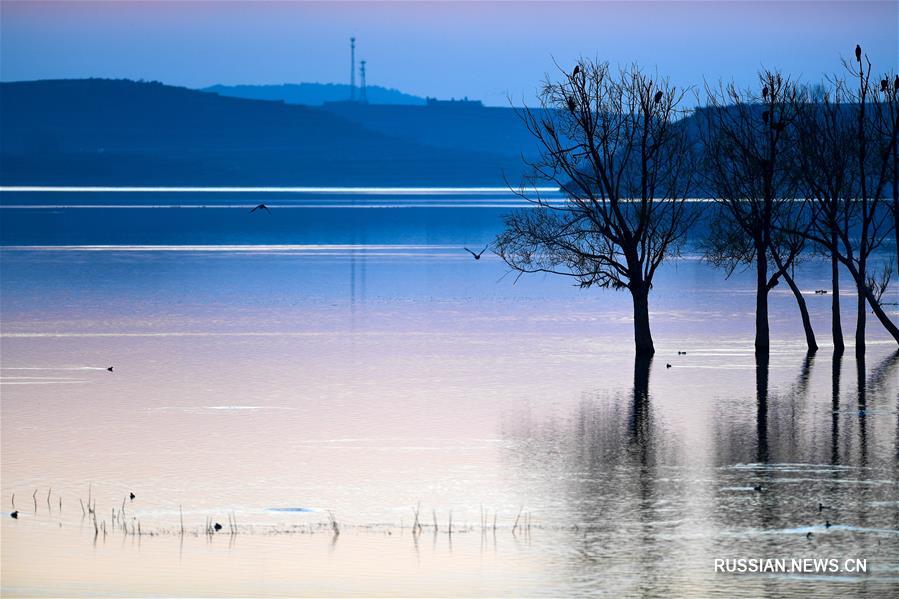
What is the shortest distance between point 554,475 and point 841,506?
5.60 metres

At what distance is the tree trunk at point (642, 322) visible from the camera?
154 feet

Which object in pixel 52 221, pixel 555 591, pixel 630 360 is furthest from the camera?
pixel 52 221

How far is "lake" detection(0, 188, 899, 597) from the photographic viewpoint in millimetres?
21547

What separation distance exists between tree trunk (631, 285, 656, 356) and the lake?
1118 mm

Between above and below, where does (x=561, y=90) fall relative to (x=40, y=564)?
above

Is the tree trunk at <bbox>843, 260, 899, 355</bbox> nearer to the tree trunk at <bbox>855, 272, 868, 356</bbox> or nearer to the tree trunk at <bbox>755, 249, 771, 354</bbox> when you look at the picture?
the tree trunk at <bbox>855, 272, 868, 356</bbox>

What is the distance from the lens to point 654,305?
68.0m

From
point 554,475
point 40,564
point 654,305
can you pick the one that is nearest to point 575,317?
point 654,305

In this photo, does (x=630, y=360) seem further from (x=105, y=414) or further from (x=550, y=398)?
(x=105, y=414)

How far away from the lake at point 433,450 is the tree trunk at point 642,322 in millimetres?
1118

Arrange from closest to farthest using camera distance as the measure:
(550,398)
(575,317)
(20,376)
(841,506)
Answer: (841,506), (550,398), (20,376), (575,317)

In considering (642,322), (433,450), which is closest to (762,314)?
(642,322)

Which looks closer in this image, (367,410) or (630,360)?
(367,410)

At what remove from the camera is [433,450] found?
3070 cm
